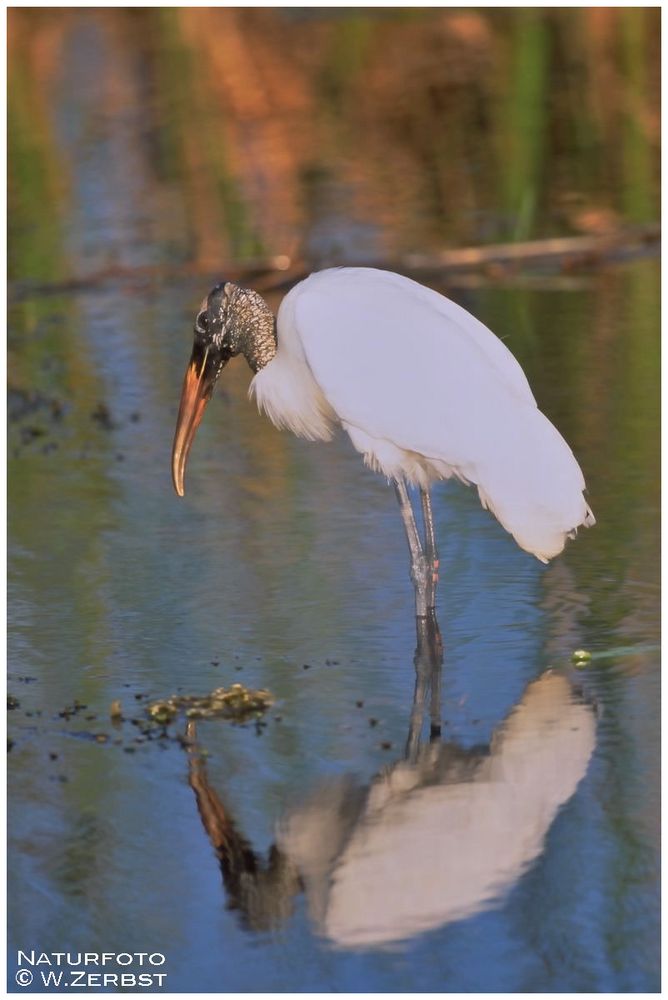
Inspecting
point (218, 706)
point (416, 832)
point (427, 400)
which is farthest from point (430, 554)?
point (416, 832)

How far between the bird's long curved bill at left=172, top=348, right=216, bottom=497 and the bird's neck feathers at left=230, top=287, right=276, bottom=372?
121 millimetres

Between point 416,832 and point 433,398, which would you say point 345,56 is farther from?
point 416,832

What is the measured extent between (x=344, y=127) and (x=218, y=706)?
362 inches

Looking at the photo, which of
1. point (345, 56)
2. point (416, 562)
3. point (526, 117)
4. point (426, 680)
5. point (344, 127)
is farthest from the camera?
point (345, 56)

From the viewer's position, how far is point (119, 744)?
16.7 feet

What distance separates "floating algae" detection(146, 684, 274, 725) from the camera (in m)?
5.23

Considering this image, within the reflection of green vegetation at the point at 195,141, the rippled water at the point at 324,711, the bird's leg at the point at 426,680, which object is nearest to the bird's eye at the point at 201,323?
the rippled water at the point at 324,711

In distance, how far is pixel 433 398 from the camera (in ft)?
18.6

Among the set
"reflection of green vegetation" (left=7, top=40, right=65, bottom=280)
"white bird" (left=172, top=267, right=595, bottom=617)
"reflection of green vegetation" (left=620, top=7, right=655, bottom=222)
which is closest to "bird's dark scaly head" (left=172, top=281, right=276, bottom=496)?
"white bird" (left=172, top=267, right=595, bottom=617)

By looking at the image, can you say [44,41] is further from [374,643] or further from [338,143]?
[374,643]

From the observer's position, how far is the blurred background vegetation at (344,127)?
441 inches

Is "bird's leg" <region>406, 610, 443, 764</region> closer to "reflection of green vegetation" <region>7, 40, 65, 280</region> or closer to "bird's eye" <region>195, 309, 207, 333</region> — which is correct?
"bird's eye" <region>195, 309, 207, 333</region>

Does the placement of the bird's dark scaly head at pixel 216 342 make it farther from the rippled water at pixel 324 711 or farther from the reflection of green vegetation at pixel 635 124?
the reflection of green vegetation at pixel 635 124

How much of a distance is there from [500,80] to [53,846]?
1039 centimetres
